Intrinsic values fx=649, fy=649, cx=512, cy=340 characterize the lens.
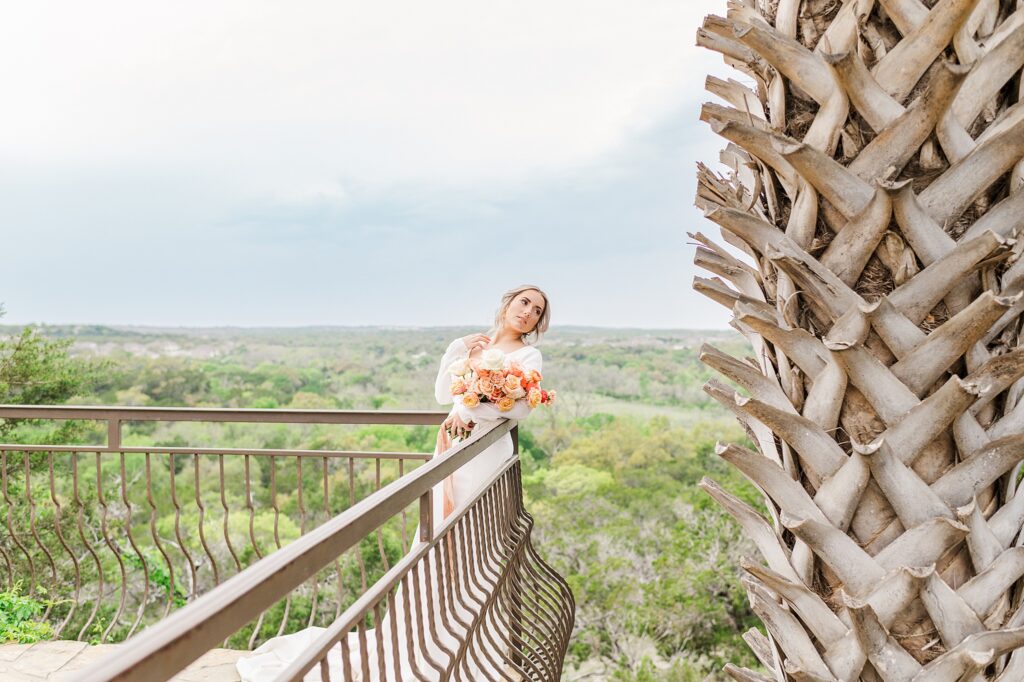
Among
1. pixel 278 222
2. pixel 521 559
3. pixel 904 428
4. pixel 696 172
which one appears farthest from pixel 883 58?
pixel 278 222

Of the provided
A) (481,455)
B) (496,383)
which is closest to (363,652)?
(481,455)

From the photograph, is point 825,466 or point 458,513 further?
point 458,513

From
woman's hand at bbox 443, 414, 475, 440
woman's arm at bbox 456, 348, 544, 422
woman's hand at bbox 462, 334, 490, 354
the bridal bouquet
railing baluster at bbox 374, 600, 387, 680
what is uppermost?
woman's hand at bbox 462, 334, 490, 354

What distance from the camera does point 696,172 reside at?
4.70 feet

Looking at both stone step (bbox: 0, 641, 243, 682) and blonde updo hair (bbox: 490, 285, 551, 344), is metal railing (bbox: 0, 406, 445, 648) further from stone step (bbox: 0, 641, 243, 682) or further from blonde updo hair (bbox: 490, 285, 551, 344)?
blonde updo hair (bbox: 490, 285, 551, 344)

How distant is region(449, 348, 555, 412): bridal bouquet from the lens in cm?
316

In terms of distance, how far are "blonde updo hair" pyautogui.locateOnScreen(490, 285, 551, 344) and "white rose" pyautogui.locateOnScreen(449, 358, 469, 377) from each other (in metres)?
0.57

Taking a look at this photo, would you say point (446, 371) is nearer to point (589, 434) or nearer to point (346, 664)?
point (346, 664)

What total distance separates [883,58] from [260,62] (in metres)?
38.1

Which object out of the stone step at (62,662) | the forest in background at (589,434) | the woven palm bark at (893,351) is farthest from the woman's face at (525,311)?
the forest in background at (589,434)

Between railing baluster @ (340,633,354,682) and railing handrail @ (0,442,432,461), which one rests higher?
railing baluster @ (340,633,354,682)

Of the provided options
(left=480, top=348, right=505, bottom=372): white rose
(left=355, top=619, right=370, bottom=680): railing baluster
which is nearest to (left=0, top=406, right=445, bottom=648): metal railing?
(left=480, top=348, right=505, bottom=372): white rose

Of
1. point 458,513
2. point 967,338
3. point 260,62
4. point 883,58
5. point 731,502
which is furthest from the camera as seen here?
point 260,62

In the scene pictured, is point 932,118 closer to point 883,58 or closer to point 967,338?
point 883,58
